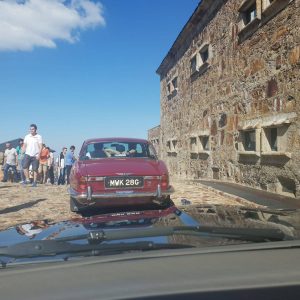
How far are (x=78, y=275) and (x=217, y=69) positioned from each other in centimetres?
1243

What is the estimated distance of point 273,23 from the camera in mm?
9445

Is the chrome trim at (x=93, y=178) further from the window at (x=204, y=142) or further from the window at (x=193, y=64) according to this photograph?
the window at (x=193, y=64)

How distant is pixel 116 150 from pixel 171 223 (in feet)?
19.2

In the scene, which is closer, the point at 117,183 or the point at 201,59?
the point at 117,183

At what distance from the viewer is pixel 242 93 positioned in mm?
11344

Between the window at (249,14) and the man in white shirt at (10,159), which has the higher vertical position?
the window at (249,14)

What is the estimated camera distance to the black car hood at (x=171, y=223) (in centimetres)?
245

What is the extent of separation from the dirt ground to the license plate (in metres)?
0.91

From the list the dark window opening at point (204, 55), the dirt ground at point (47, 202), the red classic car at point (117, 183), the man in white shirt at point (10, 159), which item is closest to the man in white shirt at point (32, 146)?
the dirt ground at point (47, 202)

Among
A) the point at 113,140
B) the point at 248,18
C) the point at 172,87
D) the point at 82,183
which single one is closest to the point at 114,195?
the point at 82,183

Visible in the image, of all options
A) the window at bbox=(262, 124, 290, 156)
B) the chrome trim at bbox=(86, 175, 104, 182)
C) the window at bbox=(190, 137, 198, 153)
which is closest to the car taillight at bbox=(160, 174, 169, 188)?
the chrome trim at bbox=(86, 175, 104, 182)

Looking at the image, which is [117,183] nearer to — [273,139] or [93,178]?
[93,178]

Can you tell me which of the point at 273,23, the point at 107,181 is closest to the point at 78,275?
the point at 107,181

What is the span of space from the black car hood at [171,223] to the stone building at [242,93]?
5823mm
